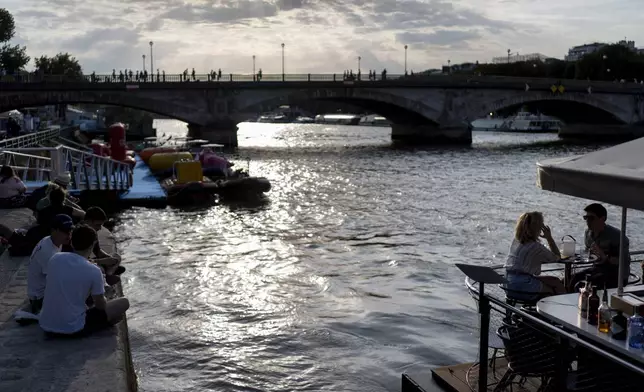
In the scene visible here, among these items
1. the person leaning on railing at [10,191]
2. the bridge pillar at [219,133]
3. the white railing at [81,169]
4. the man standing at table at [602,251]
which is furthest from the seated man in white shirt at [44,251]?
the bridge pillar at [219,133]

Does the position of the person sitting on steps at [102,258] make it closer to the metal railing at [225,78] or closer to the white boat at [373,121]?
the metal railing at [225,78]

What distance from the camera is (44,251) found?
26.1ft

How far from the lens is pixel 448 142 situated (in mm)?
69688

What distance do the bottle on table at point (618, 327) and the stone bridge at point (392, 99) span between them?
2191 inches

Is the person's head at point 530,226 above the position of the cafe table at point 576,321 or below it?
above

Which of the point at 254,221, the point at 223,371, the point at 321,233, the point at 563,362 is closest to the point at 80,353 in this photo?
the point at 223,371

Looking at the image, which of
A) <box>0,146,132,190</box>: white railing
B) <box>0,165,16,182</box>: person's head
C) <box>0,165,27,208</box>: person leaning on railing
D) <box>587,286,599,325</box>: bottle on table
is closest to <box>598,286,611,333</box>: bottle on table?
<box>587,286,599,325</box>: bottle on table

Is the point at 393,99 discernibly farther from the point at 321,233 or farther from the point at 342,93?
the point at 321,233

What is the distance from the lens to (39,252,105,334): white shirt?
7.10 metres

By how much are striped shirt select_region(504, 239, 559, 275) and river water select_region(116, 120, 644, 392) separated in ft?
8.51

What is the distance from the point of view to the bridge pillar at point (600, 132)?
78.6 metres

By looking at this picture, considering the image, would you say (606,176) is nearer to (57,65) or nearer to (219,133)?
(219,133)

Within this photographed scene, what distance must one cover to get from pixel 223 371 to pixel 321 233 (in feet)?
37.0

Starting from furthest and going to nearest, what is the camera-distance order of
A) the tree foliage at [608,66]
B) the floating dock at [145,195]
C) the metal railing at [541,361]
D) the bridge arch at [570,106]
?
the tree foliage at [608,66], the bridge arch at [570,106], the floating dock at [145,195], the metal railing at [541,361]
